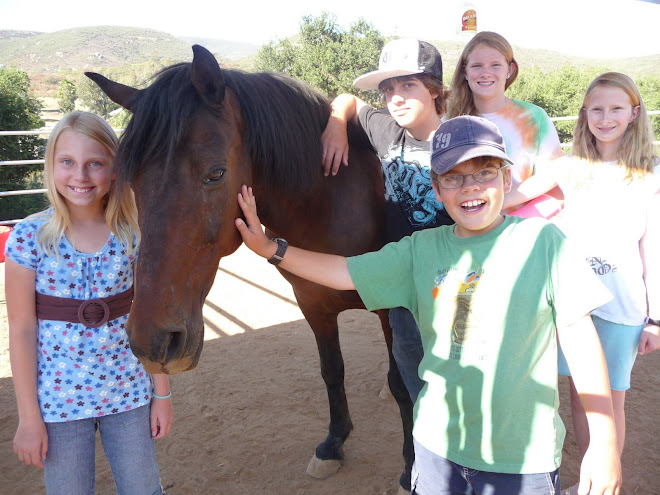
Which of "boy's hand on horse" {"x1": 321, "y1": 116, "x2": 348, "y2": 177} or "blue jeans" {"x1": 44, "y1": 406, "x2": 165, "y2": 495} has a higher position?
"boy's hand on horse" {"x1": 321, "y1": 116, "x2": 348, "y2": 177}

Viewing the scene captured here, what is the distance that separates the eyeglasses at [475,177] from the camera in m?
→ 1.43

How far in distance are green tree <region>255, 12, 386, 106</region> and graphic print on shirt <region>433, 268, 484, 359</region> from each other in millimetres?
27485

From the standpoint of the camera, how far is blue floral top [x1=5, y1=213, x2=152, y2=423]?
1.58 m

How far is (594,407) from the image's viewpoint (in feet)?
4.11

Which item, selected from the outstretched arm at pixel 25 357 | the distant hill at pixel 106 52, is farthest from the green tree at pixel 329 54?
the distant hill at pixel 106 52

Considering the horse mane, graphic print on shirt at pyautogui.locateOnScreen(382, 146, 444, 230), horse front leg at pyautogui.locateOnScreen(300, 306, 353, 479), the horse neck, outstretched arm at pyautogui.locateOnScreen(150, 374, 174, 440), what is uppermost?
the horse mane

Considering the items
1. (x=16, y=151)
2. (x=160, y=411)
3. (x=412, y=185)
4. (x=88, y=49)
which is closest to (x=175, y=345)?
(x=160, y=411)

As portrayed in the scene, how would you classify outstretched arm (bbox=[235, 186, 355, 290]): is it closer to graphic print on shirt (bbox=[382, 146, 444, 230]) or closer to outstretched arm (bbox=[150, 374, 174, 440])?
graphic print on shirt (bbox=[382, 146, 444, 230])

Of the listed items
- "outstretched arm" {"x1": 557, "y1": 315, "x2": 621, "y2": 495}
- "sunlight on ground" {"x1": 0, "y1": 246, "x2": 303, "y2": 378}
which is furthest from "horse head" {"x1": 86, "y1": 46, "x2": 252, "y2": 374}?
"sunlight on ground" {"x1": 0, "y1": 246, "x2": 303, "y2": 378}

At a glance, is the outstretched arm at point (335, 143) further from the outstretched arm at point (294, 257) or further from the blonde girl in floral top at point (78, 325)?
the blonde girl in floral top at point (78, 325)

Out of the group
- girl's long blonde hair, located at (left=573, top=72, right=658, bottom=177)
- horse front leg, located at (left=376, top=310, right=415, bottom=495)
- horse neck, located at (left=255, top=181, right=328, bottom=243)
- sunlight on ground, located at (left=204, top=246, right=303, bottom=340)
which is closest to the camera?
horse neck, located at (left=255, top=181, right=328, bottom=243)

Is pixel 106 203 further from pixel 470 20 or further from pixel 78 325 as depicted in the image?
pixel 470 20

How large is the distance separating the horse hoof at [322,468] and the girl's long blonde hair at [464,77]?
6.80 feet

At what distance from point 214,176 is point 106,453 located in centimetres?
110
